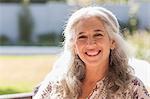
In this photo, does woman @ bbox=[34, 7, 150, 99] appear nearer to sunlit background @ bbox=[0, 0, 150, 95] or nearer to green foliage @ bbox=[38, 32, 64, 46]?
sunlit background @ bbox=[0, 0, 150, 95]

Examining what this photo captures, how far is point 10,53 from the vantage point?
10320 mm

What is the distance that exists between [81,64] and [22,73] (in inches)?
197

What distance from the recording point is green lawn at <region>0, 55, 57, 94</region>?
565 cm

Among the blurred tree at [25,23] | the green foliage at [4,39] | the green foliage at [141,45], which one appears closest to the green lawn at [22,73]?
the green foliage at [141,45]

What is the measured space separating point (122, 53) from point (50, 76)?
450mm

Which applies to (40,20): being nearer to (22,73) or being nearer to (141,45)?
(22,73)

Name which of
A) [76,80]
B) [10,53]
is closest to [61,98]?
[76,80]

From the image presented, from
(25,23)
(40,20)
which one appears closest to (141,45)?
(25,23)

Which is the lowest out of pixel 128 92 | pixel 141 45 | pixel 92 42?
pixel 128 92

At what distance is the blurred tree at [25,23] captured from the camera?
1283 centimetres

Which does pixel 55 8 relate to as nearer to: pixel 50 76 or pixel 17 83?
pixel 17 83

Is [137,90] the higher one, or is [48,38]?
[48,38]

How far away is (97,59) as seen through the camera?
1.99 m

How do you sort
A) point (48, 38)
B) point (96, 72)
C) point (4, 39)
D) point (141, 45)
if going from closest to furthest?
1. point (96, 72)
2. point (141, 45)
3. point (48, 38)
4. point (4, 39)
